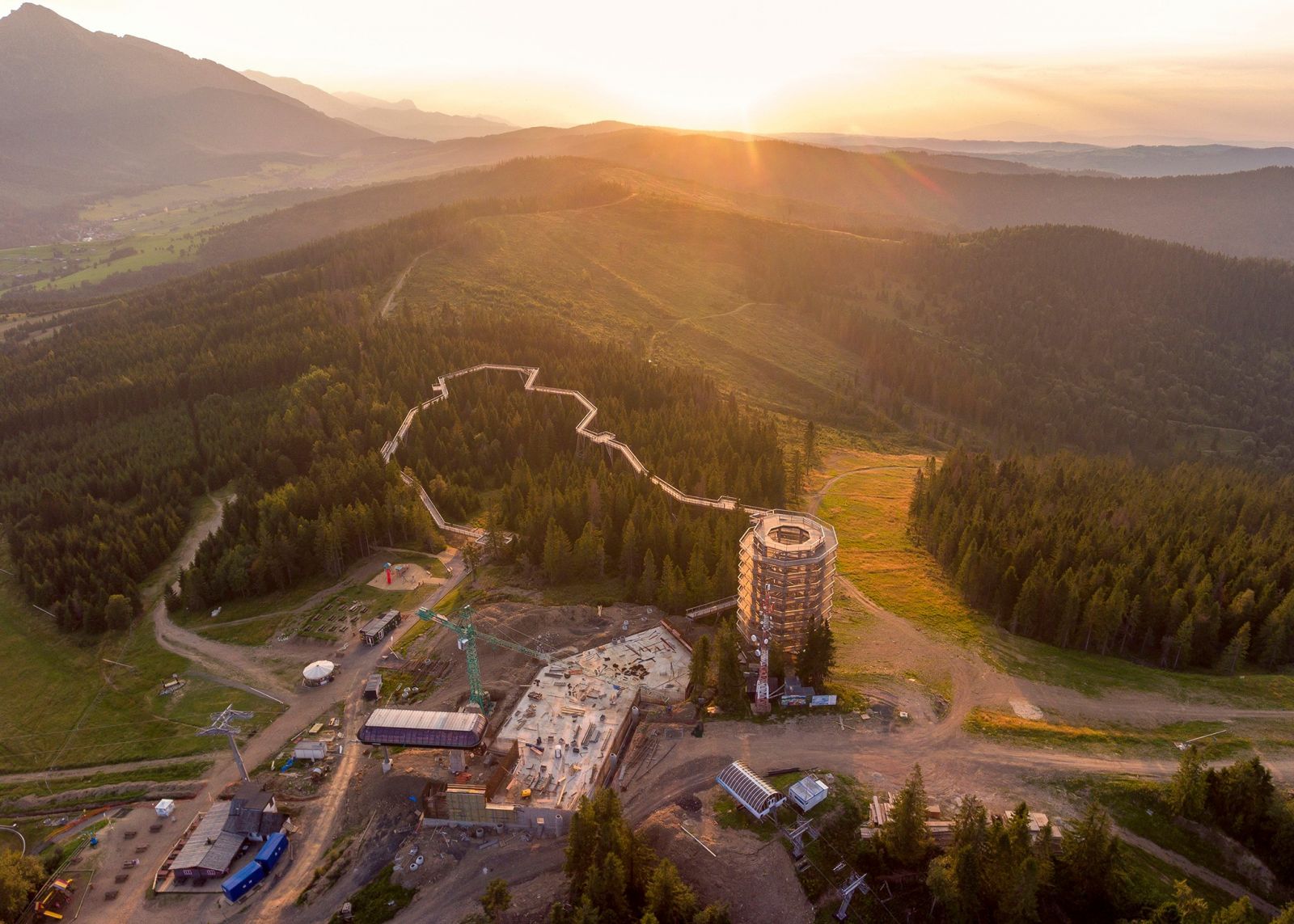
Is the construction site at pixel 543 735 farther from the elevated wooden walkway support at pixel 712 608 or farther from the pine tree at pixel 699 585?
the pine tree at pixel 699 585

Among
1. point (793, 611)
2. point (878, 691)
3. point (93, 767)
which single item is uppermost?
point (793, 611)

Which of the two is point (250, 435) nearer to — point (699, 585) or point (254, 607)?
point (254, 607)

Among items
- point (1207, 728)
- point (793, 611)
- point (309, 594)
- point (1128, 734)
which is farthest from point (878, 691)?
point (309, 594)

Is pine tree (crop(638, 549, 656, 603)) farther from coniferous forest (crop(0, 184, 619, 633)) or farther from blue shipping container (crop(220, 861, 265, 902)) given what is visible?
blue shipping container (crop(220, 861, 265, 902))

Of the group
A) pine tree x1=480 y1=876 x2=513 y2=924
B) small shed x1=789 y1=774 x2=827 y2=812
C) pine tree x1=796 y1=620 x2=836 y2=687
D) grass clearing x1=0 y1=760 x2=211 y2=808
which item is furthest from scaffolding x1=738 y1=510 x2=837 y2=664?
grass clearing x1=0 y1=760 x2=211 y2=808

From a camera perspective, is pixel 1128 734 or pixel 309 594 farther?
pixel 309 594

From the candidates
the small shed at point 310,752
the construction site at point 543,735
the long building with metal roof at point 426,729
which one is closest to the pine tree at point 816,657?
the construction site at point 543,735

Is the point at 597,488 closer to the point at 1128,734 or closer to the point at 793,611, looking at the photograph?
the point at 793,611
